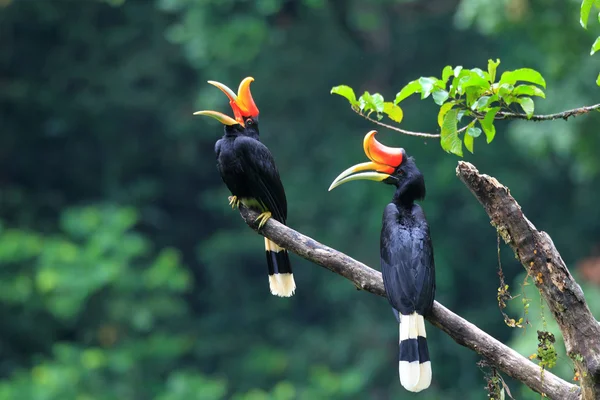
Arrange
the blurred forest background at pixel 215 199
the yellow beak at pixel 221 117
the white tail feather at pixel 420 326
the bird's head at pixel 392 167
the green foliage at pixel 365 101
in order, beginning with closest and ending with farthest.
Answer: the green foliage at pixel 365 101 → the white tail feather at pixel 420 326 → the bird's head at pixel 392 167 → the yellow beak at pixel 221 117 → the blurred forest background at pixel 215 199

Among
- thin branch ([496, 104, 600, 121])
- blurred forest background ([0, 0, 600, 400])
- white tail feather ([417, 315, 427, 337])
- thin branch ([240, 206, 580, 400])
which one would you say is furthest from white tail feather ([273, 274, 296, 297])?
blurred forest background ([0, 0, 600, 400])

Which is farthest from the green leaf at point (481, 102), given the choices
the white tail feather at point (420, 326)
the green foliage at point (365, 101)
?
the white tail feather at point (420, 326)

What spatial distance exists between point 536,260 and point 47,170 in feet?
35.0

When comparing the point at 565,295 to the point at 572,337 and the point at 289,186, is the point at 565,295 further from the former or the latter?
→ the point at 289,186

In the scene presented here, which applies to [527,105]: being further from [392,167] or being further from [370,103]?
[392,167]

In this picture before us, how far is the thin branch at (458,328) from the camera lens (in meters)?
3.40

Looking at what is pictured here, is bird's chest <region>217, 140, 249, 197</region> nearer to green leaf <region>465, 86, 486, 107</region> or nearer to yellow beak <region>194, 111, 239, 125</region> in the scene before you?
yellow beak <region>194, 111, 239, 125</region>

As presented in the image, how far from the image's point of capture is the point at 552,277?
318cm

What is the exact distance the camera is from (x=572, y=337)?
319 centimetres

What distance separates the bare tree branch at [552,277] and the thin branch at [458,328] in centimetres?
19

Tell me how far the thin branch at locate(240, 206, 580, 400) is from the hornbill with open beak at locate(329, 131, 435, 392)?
0.22 feet

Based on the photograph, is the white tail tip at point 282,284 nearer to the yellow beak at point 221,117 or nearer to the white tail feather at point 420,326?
the yellow beak at point 221,117

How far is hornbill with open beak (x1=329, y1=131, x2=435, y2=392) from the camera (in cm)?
350

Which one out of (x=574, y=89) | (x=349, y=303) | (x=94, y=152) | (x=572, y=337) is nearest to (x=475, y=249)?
(x=349, y=303)
